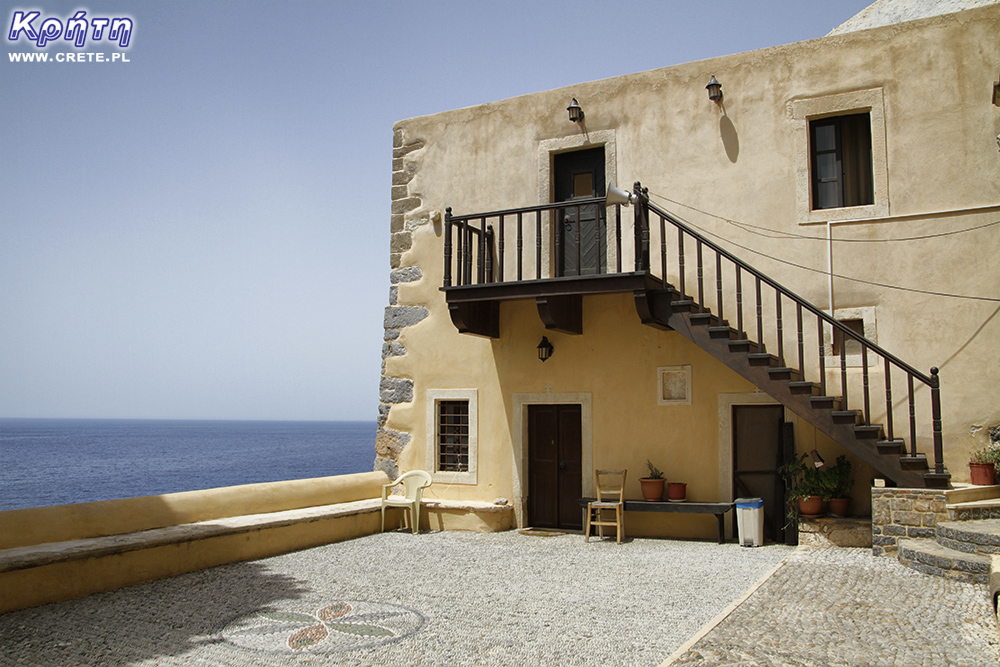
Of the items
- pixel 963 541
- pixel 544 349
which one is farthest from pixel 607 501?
pixel 963 541

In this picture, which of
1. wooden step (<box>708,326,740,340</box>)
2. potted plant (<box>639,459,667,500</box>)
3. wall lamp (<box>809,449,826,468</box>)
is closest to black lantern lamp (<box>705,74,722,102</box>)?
wooden step (<box>708,326,740,340</box>)

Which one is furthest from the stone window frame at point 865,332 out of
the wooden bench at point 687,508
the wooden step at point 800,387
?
the wooden bench at point 687,508

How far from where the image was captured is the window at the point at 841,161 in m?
9.04

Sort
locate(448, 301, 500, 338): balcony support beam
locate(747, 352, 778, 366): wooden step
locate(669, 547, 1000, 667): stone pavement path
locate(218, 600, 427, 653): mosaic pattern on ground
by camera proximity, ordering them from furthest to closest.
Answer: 1. locate(448, 301, 500, 338): balcony support beam
2. locate(747, 352, 778, 366): wooden step
3. locate(218, 600, 427, 653): mosaic pattern on ground
4. locate(669, 547, 1000, 667): stone pavement path

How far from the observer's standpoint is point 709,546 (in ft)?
28.7

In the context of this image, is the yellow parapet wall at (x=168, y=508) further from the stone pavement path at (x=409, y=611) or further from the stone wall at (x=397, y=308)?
the stone pavement path at (x=409, y=611)

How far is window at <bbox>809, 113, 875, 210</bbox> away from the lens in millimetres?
9039

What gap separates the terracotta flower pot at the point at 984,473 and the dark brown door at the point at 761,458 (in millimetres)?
1965

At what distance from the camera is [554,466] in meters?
10.3

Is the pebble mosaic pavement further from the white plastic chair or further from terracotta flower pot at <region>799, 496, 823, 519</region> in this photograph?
the white plastic chair

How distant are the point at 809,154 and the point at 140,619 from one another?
8266mm

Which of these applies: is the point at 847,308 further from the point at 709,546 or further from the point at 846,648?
the point at 846,648

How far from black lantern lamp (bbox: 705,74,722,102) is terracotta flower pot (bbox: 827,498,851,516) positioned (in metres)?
4.86

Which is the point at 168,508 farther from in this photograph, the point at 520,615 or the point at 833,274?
the point at 833,274
